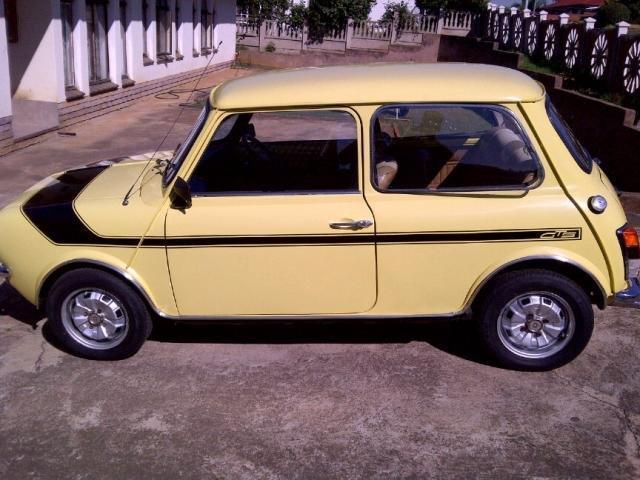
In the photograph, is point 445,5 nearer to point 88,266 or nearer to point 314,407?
point 88,266

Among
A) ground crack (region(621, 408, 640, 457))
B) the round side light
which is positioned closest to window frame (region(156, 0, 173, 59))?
the round side light

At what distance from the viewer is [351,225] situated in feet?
14.0

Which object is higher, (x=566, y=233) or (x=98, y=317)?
(x=566, y=233)

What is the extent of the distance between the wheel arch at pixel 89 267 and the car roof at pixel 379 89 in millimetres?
1195

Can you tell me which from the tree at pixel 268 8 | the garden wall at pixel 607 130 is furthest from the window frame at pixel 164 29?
the tree at pixel 268 8

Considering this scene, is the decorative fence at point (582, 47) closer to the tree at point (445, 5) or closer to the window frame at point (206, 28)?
the window frame at point (206, 28)

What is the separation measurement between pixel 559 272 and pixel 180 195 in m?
2.36

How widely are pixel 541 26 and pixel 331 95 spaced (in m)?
15.7

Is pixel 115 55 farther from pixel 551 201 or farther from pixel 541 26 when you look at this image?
pixel 551 201

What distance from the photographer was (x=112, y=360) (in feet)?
15.7

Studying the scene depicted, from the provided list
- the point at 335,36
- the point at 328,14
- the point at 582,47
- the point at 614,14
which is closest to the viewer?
the point at 582,47

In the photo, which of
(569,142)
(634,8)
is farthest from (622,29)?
(634,8)

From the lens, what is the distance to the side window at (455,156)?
4371 mm

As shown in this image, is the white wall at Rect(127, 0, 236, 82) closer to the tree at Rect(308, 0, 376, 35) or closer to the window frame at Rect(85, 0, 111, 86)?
the window frame at Rect(85, 0, 111, 86)
